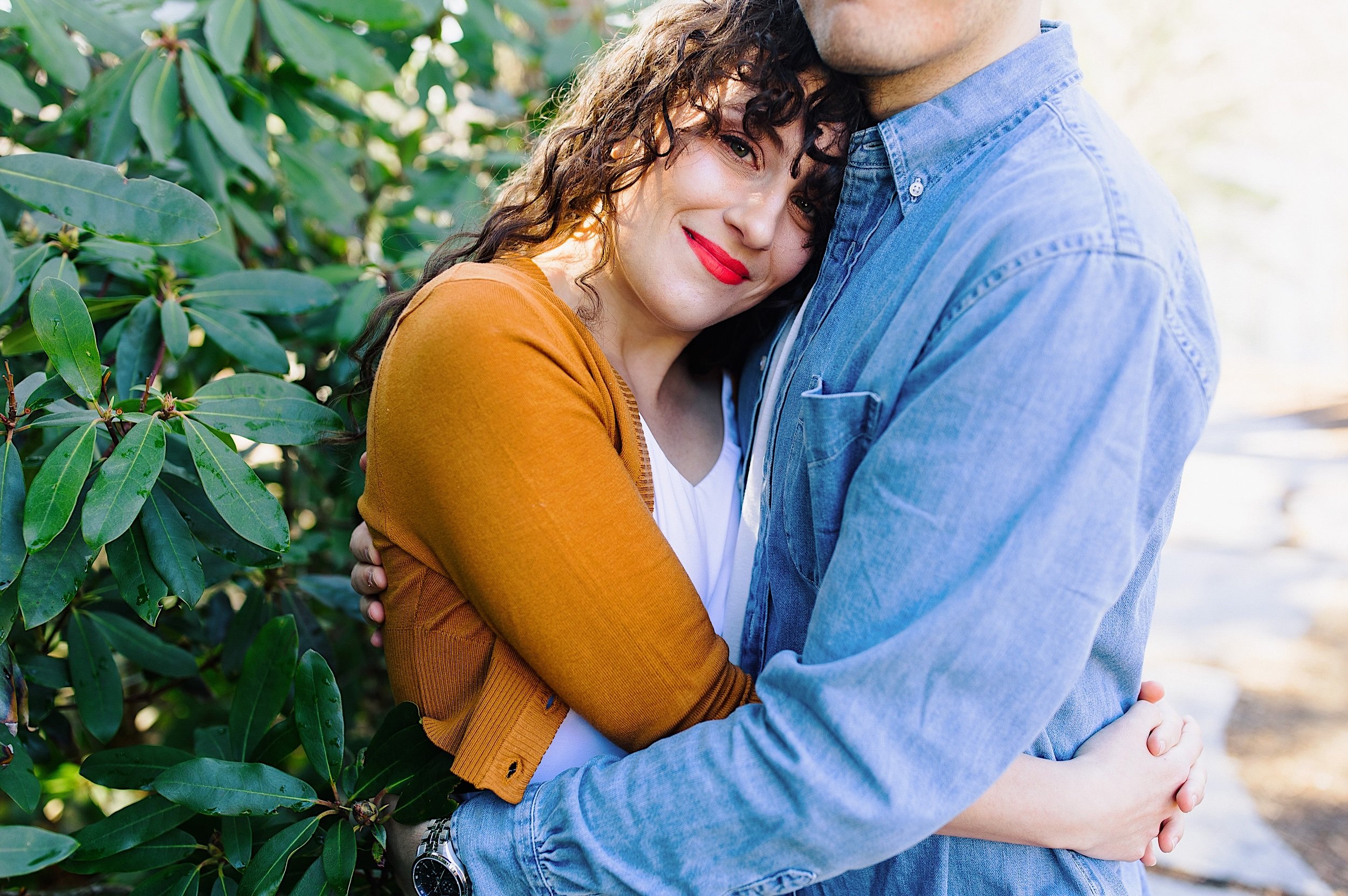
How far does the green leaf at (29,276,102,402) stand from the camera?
1072 mm

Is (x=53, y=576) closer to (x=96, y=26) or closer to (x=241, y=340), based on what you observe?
(x=241, y=340)

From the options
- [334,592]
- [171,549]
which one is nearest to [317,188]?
[334,592]

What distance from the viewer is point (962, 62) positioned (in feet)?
3.63

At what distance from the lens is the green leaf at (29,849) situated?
32.7 inches

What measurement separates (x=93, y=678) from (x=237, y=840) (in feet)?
1.35

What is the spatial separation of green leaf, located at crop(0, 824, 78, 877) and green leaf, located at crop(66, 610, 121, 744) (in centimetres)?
59

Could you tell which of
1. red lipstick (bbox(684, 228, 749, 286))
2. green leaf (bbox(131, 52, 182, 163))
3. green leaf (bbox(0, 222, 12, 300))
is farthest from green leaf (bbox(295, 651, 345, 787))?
green leaf (bbox(131, 52, 182, 163))

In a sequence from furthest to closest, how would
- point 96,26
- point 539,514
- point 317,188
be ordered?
1. point 317,188
2. point 96,26
3. point 539,514

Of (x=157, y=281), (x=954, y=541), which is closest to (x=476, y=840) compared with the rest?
(x=954, y=541)

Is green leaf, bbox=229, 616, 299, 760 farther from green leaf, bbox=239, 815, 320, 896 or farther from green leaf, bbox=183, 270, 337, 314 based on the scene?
green leaf, bbox=183, 270, 337, 314

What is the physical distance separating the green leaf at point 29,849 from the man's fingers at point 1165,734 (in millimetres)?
1099

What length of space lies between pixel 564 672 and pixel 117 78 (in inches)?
48.0

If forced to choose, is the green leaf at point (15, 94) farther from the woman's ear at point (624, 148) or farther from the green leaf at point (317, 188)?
the woman's ear at point (624, 148)

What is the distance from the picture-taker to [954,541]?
33.1 inches
